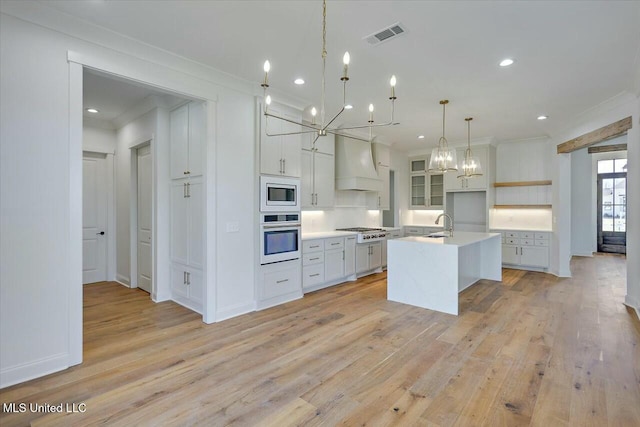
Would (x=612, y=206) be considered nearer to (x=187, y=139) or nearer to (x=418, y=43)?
(x=418, y=43)

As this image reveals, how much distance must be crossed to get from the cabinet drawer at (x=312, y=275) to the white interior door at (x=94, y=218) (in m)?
3.72

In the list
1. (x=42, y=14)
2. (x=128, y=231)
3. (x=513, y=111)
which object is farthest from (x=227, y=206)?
(x=513, y=111)

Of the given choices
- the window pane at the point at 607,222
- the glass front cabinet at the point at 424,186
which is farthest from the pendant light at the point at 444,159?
the window pane at the point at 607,222

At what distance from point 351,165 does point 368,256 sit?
174 centimetres

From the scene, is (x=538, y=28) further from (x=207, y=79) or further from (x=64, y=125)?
(x=64, y=125)

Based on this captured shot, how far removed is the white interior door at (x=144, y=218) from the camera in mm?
4848

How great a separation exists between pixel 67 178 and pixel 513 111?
5.80 metres

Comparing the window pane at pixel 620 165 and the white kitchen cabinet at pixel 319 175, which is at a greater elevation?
the window pane at pixel 620 165

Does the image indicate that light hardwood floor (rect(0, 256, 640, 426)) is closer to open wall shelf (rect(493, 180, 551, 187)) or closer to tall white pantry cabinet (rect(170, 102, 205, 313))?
tall white pantry cabinet (rect(170, 102, 205, 313))

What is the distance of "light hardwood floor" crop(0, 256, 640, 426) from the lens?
2.05 metres

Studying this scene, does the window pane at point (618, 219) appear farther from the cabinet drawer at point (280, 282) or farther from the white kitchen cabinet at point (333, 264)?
the cabinet drawer at point (280, 282)

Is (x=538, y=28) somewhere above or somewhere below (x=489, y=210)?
above

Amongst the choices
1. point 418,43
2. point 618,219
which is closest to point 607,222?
point 618,219

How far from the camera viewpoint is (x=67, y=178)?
8.64 ft
